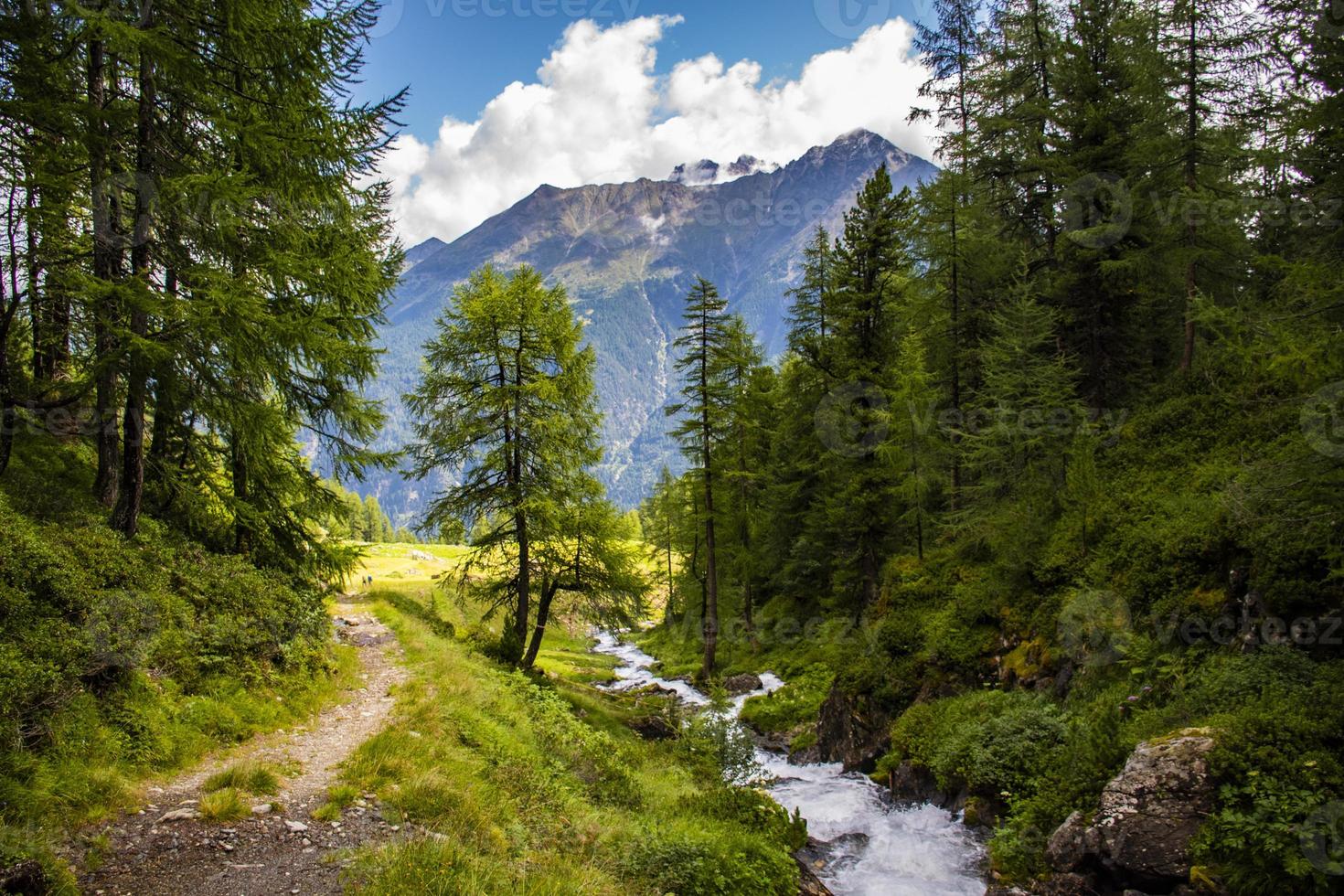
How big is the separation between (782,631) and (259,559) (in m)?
22.9

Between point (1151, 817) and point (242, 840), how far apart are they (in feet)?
33.5

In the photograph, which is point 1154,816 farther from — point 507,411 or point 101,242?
point 101,242

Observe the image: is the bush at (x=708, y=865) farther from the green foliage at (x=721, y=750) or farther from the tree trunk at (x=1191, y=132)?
the tree trunk at (x=1191, y=132)

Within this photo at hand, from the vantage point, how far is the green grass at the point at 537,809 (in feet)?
18.3

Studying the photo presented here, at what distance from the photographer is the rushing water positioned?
389 inches

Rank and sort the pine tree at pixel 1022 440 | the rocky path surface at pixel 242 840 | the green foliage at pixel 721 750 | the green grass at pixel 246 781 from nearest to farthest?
the rocky path surface at pixel 242 840 → the green grass at pixel 246 781 → the green foliage at pixel 721 750 → the pine tree at pixel 1022 440

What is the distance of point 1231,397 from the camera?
13227mm

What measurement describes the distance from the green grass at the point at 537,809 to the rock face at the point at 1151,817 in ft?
13.4

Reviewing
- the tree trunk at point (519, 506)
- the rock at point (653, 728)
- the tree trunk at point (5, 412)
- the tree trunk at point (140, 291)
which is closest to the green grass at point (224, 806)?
the tree trunk at point (140, 291)

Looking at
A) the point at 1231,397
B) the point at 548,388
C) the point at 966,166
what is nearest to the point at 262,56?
the point at 548,388

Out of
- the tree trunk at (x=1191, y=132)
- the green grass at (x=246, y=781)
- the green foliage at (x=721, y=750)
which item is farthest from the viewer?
the tree trunk at (x=1191, y=132)

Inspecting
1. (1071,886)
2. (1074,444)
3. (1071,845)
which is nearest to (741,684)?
(1074,444)

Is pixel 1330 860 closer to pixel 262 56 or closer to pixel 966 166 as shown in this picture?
pixel 262 56

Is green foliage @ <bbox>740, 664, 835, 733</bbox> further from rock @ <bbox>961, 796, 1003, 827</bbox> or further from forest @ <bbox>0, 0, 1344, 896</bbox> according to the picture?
rock @ <bbox>961, 796, 1003, 827</bbox>
